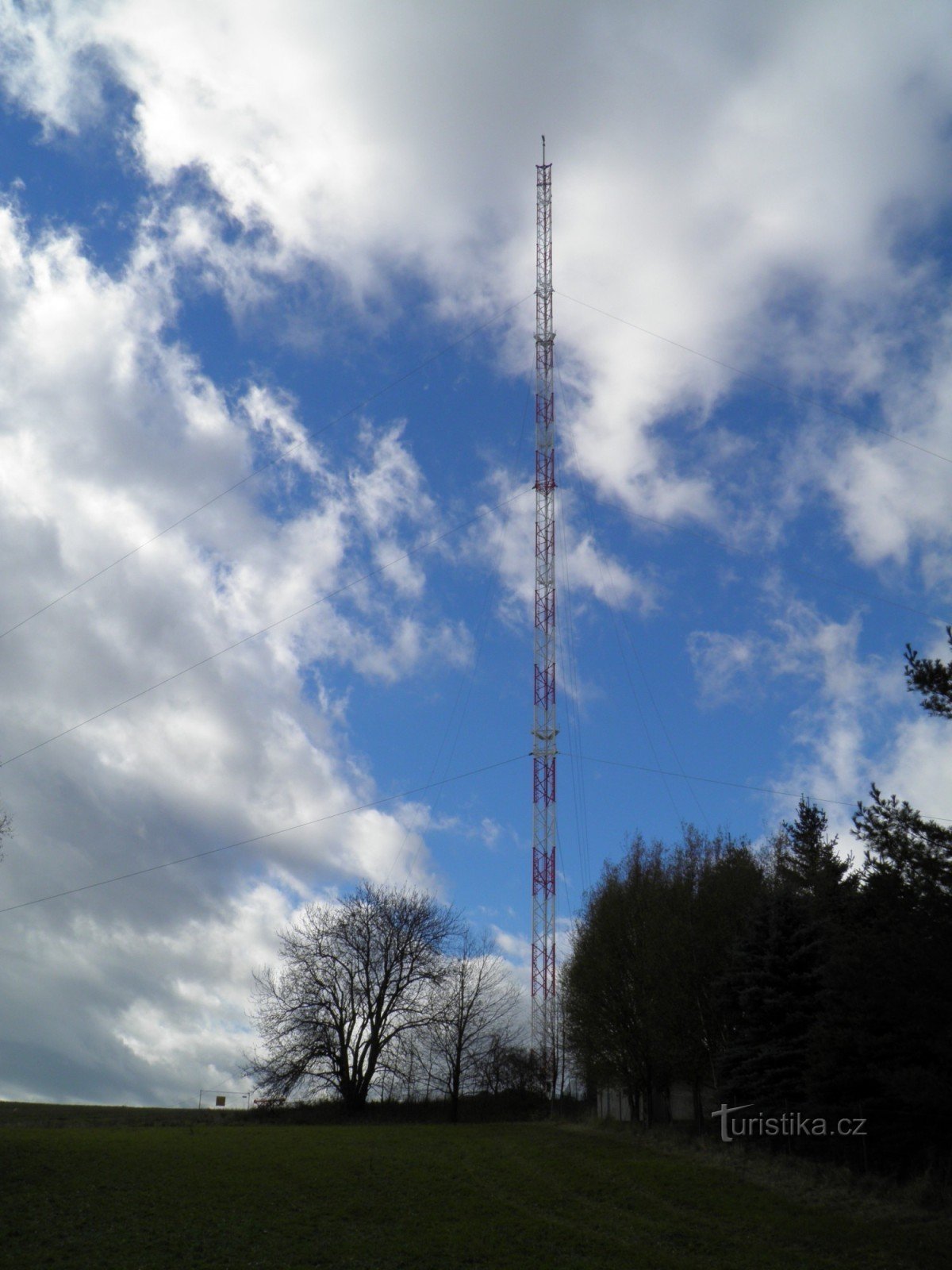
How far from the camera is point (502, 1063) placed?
55.8 metres

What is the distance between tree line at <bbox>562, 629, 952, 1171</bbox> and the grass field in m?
3.29

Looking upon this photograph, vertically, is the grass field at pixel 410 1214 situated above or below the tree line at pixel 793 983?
below

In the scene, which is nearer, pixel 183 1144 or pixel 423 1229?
pixel 423 1229

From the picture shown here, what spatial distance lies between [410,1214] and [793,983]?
46.9ft

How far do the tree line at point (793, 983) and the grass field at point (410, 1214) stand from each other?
3287mm

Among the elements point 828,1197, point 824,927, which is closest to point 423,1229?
point 828,1197

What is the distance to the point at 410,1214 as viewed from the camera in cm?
2078

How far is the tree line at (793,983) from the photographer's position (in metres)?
19.7

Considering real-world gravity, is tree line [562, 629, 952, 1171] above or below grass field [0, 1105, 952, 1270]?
above

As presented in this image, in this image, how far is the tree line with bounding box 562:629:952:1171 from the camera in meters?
19.7

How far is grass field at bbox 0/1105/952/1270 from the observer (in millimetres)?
17219

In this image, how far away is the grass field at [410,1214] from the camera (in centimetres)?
1722

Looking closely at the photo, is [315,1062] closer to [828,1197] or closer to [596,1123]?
[596,1123]

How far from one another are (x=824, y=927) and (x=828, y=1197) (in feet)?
26.6
